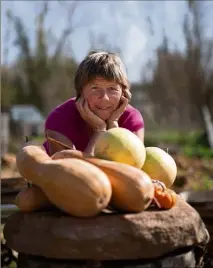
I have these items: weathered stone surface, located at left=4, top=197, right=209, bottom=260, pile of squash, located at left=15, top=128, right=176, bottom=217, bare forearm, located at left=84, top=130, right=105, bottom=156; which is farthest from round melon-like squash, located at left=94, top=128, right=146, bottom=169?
weathered stone surface, located at left=4, top=197, right=209, bottom=260

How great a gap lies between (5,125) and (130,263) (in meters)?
12.8

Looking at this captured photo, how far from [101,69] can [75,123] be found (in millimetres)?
275

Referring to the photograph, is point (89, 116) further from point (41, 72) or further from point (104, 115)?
point (41, 72)

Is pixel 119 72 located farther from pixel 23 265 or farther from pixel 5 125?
pixel 5 125

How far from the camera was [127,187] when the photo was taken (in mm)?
1552

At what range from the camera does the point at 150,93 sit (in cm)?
2139

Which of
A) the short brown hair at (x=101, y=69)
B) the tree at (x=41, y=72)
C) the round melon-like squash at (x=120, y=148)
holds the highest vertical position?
the short brown hair at (x=101, y=69)

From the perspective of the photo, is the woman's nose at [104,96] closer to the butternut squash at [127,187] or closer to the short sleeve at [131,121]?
the short sleeve at [131,121]

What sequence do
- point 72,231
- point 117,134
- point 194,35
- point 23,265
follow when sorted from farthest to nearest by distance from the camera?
point 194,35 → point 117,134 → point 23,265 → point 72,231

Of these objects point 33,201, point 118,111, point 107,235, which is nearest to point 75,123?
point 118,111

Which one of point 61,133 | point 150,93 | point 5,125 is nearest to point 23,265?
point 61,133

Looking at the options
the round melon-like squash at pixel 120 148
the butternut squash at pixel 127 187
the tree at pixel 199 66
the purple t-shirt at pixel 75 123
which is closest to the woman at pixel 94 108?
the purple t-shirt at pixel 75 123

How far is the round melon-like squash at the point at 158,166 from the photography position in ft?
6.07

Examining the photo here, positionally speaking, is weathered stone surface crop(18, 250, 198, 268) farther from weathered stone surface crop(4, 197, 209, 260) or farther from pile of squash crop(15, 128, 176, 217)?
pile of squash crop(15, 128, 176, 217)
